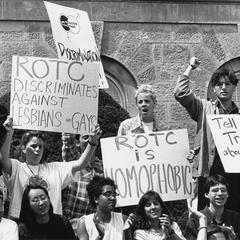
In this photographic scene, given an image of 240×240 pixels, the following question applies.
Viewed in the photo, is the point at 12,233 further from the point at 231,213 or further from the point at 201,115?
the point at 201,115

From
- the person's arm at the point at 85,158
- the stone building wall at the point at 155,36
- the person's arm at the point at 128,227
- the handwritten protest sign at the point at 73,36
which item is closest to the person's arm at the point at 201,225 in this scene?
the person's arm at the point at 128,227

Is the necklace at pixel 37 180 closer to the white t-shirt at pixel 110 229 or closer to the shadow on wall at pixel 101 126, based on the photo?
the white t-shirt at pixel 110 229

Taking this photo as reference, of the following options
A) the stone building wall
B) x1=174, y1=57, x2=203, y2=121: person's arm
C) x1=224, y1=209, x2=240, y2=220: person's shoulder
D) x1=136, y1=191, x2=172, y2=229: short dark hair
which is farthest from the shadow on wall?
x1=224, y1=209, x2=240, y2=220: person's shoulder

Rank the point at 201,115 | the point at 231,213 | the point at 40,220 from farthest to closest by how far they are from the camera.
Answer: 1. the point at 201,115
2. the point at 231,213
3. the point at 40,220

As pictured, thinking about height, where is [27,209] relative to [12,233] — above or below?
above

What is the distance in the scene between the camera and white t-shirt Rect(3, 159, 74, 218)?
→ 24.6 ft

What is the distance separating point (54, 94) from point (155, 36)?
602 centimetres

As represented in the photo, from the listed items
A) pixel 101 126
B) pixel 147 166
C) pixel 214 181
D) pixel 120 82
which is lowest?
pixel 214 181

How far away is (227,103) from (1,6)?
6486 millimetres

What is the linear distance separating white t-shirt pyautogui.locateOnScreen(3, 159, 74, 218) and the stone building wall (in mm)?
6266

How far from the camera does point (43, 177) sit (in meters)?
7.59

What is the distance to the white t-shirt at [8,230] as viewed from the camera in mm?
6895

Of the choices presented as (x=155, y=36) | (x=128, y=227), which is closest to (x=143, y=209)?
(x=128, y=227)

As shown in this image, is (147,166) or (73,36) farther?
(73,36)
